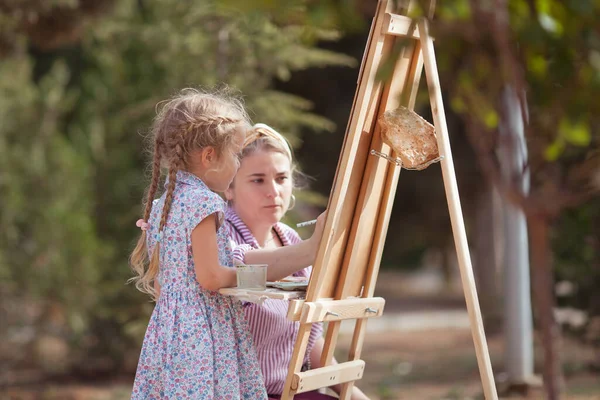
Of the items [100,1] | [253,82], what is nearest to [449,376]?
[253,82]

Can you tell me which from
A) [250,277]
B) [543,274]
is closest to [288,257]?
[250,277]

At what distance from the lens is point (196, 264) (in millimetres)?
2516

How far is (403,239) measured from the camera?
16.1 meters

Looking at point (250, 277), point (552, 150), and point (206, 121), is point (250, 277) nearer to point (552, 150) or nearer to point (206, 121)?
point (206, 121)

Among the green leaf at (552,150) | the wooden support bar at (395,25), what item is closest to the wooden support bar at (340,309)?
the wooden support bar at (395,25)

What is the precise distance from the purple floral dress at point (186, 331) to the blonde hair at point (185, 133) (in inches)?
2.7

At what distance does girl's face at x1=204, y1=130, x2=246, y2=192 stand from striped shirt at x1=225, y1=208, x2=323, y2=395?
0.71 ft

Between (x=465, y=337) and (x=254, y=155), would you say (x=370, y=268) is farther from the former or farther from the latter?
(x=465, y=337)

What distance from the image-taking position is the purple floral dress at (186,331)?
251 centimetres

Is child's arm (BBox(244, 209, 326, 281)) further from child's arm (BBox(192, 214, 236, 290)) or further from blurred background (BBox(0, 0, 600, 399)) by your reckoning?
blurred background (BBox(0, 0, 600, 399))

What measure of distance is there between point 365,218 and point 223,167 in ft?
1.57

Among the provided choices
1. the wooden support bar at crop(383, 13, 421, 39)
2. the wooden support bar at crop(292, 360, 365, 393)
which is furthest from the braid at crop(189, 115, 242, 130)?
the wooden support bar at crop(292, 360, 365, 393)

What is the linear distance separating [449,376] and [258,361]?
15.1 ft

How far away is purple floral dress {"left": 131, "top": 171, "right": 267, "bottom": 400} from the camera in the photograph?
2.51 metres
